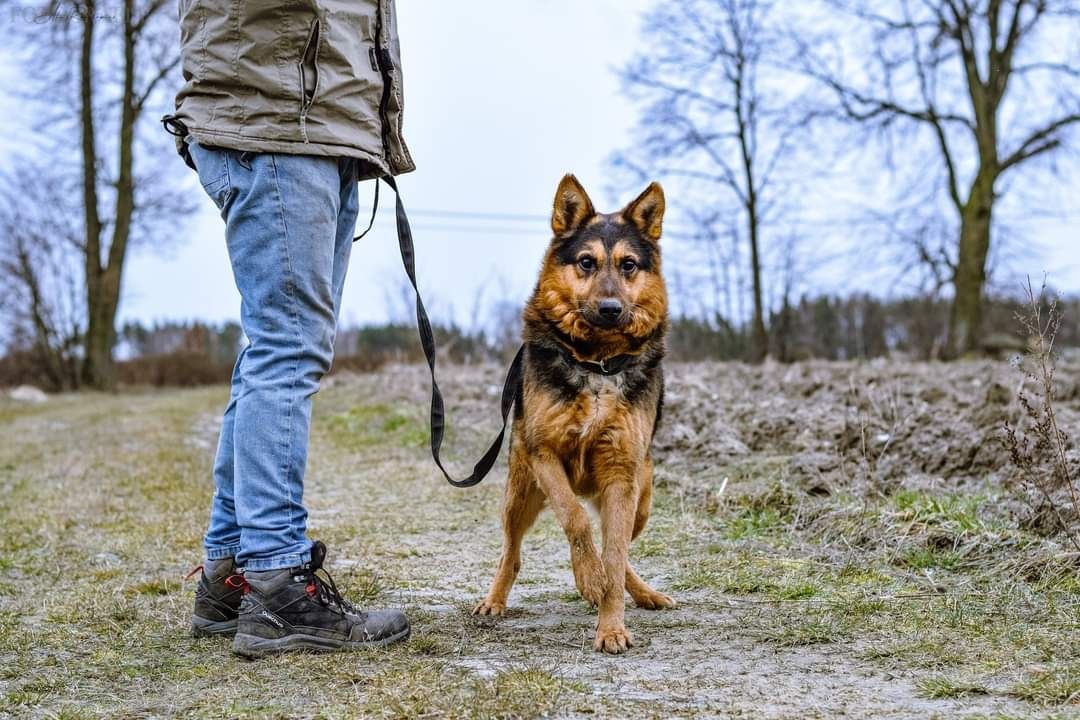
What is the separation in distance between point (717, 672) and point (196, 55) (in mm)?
2621

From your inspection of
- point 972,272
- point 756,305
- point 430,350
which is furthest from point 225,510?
point 756,305

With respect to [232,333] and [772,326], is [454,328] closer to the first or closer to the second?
[772,326]

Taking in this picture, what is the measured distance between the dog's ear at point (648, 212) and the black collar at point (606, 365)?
0.73 metres

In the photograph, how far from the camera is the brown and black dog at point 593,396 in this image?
3592mm

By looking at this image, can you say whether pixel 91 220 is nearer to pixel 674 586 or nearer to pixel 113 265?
pixel 113 265

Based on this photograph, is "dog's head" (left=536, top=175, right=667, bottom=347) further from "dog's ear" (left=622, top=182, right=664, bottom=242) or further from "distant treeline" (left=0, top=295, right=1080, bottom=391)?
"distant treeline" (left=0, top=295, right=1080, bottom=391)

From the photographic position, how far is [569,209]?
13.9 ft

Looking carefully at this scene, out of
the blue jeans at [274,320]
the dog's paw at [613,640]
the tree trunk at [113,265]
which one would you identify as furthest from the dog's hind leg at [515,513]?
the tree trunk at [113,265]

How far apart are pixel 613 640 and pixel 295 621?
105 centimetres

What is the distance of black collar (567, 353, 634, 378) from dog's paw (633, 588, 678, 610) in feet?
3.06

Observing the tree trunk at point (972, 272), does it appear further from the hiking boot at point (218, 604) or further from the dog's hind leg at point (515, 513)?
the hiking boot at point (218, 604)

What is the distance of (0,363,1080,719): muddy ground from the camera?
2703 mm

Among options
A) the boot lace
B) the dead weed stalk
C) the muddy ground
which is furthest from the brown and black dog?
the dead weed stalk

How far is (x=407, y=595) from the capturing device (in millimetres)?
4234
